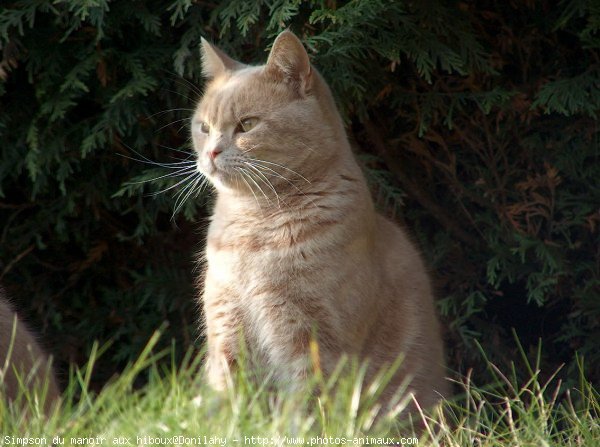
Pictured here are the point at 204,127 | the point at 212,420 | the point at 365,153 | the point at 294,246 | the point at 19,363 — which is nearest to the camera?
the point at 212,420

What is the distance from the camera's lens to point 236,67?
3.20 m

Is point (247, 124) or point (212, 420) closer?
point (212, 420)

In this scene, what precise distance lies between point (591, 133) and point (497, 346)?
1.02 m

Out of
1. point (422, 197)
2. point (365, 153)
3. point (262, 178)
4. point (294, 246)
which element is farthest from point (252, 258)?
point (422, 197)

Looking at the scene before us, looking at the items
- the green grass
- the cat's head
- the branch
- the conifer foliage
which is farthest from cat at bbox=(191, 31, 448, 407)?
the branch

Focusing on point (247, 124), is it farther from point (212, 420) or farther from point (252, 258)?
point (212, 420)

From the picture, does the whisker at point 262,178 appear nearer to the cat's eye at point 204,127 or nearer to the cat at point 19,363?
the cat's eye at point 204,127

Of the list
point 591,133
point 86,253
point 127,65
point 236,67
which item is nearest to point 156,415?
point 236,67

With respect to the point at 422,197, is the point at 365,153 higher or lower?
higher

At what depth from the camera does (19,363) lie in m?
2.65

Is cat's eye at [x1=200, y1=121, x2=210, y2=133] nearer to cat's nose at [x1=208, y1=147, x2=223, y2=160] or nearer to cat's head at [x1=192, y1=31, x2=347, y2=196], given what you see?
cat's head at [x1=192, y1=31, x2=347, y2=196]

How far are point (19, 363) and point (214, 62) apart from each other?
122 cm

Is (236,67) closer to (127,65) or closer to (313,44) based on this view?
(313,44)

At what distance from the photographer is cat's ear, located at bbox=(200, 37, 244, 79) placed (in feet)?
10.3
